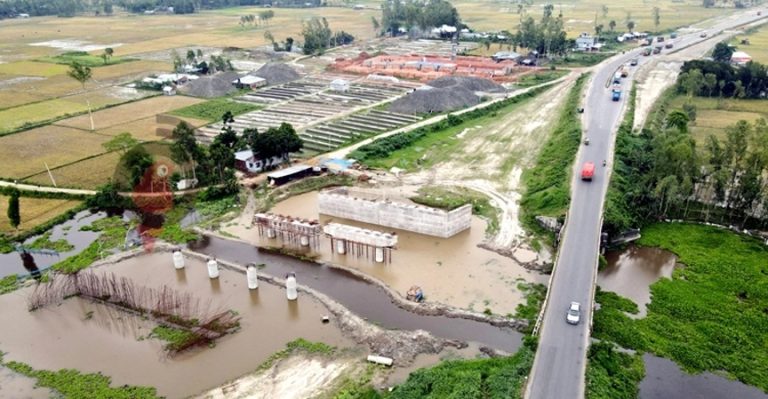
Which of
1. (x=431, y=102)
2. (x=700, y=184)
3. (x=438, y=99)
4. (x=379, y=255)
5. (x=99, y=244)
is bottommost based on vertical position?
(x=99, y=244)

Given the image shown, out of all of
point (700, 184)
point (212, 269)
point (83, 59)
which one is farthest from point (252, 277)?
point (83, 59)

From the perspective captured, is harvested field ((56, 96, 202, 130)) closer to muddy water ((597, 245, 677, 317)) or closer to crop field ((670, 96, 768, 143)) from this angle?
muddy water ((597, 245, 677, 317))

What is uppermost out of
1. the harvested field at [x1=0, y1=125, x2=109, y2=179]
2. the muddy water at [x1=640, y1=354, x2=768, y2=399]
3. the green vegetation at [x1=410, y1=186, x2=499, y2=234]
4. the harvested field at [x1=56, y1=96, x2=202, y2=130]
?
the harvested field at [x1=56, y1=96, x2=202, y2=130]

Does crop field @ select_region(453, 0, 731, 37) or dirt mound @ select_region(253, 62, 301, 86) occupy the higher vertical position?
crop field @ select_region(453, 0, 731, 37)

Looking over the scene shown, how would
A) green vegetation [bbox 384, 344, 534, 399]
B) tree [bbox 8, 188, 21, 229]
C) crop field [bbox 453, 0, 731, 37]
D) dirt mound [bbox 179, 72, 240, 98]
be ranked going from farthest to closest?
crop field [bbox 453, 0, 731, 37] < dirt mound [bbox 179, 72, 240, 98] < tree [bbox 8, 188, 21, 229] < green vegetation [bbox 384, 344, 534, 399]

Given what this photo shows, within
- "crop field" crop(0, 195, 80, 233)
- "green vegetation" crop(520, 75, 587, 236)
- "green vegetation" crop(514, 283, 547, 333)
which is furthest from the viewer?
"crop field" crop(0, 195, 80, 233)

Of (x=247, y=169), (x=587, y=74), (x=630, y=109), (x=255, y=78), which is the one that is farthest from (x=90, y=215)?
(x=587, y=74)

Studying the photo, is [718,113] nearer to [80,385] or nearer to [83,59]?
[80,385]

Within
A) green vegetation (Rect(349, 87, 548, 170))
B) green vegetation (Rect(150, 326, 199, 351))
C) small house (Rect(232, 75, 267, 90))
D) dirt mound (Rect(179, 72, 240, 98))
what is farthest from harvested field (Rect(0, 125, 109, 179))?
green vegetation (Rect(150, 326, 199, 351))

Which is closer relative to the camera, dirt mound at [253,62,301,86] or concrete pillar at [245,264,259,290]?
concrete pillar at [245,264,259,290]
